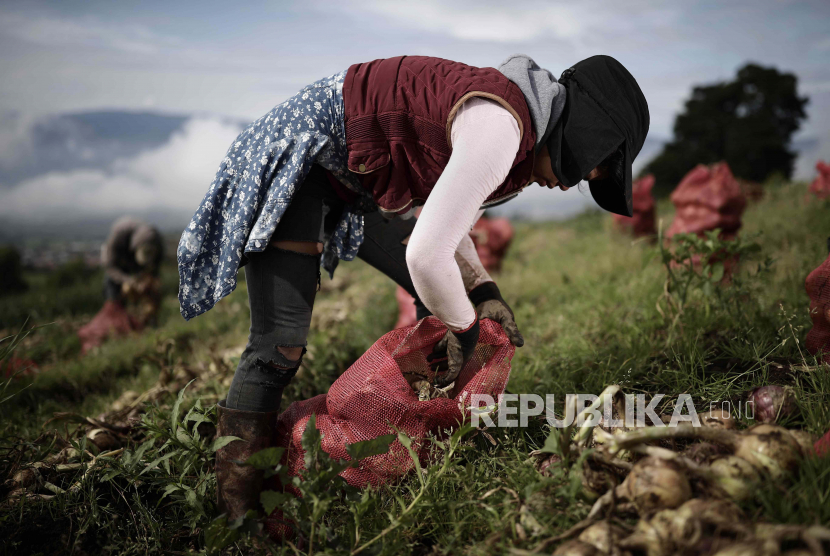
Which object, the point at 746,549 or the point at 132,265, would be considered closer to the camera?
the point at 746,549

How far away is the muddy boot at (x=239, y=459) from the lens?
1.54m

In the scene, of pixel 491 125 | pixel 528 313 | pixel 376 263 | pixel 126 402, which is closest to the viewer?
pixel 491 125

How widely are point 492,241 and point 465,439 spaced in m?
3.82

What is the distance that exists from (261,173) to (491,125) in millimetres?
708

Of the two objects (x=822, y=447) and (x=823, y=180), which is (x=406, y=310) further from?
(x=823, y=180)

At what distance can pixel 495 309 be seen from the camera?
1.85 meters

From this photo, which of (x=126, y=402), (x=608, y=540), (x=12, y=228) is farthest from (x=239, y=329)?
(x=12, y=228)

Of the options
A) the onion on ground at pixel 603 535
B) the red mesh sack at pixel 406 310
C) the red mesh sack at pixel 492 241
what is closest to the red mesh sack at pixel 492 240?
the red mesh sack at pixel 492 241

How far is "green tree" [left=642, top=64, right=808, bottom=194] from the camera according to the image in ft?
34.5

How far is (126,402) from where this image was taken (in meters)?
2.70

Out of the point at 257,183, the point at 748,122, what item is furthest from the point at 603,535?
the point at 748,122

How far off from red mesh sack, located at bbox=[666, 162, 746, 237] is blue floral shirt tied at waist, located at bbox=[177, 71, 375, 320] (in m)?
2.88

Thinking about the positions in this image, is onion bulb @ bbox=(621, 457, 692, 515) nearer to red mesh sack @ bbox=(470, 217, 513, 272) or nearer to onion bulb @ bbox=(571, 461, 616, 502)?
onion bulb @ bbox=(571, 461, 616, 502)

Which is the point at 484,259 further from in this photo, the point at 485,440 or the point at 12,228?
the point at 12,228
